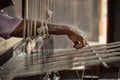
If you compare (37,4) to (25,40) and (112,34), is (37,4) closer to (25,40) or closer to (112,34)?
(25,40)

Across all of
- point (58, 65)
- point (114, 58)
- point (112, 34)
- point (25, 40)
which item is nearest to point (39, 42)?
point (25, 40)

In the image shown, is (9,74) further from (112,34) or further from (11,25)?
(112,34)

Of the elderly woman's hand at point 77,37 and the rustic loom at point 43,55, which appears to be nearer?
the rustic loom at point 43,55

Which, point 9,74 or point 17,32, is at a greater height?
point 17,32

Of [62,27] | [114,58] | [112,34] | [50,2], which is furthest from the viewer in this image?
[112,34]

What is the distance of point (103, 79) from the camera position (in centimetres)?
135

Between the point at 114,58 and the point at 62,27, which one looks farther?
the point at 62,27

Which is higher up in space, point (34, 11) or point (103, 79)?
point (34, 11)

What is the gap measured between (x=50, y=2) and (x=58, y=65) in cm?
32

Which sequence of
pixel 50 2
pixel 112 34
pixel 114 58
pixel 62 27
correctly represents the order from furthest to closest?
pixel 112 34, pixel 50 2, pixel 62 27, pixel 114 58

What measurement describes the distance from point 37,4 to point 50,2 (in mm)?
59

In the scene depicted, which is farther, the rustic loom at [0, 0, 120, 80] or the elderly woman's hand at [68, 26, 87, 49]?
the elderly woman's hand at [68, 26, 87, 49]

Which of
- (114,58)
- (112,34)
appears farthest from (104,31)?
(114,58)

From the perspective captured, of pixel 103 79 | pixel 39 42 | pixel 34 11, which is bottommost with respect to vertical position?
pixel 103 79
